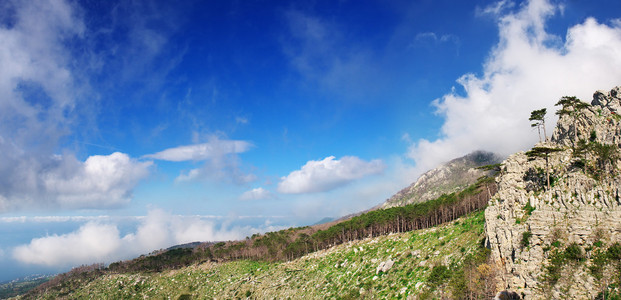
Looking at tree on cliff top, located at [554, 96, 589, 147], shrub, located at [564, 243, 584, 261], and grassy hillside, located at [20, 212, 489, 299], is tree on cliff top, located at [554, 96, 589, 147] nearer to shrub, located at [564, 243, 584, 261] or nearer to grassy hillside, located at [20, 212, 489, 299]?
grassy hillside, located at [20, 212, 489, 299]

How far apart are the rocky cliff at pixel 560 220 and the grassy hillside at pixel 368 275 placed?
4.88m

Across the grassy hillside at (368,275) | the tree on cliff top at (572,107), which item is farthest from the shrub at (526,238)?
the tree on cliff top at (572,107)

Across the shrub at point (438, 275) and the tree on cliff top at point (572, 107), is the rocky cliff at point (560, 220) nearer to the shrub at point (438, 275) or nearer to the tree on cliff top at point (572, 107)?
the shrub at point (438, 275)

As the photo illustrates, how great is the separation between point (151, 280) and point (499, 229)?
145 m

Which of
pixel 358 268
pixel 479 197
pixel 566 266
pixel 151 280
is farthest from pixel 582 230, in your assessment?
pixel 151 280

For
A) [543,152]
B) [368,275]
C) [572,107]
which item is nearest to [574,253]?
[543,152]

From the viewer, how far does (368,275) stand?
55875 millimetres

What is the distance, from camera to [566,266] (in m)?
27.7

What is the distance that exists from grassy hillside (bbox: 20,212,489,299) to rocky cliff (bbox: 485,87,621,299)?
488cm

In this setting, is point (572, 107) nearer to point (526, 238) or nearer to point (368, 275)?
point (526, 238)

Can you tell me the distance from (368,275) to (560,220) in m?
34.3

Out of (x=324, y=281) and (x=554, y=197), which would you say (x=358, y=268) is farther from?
(x=554, y=197)

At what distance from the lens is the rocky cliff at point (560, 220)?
26750mm

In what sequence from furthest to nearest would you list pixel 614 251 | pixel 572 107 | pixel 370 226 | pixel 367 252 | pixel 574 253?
pixel 370 226, pixel 367 252, pixel 572 107, pixel 574 253, pixel 614 251
